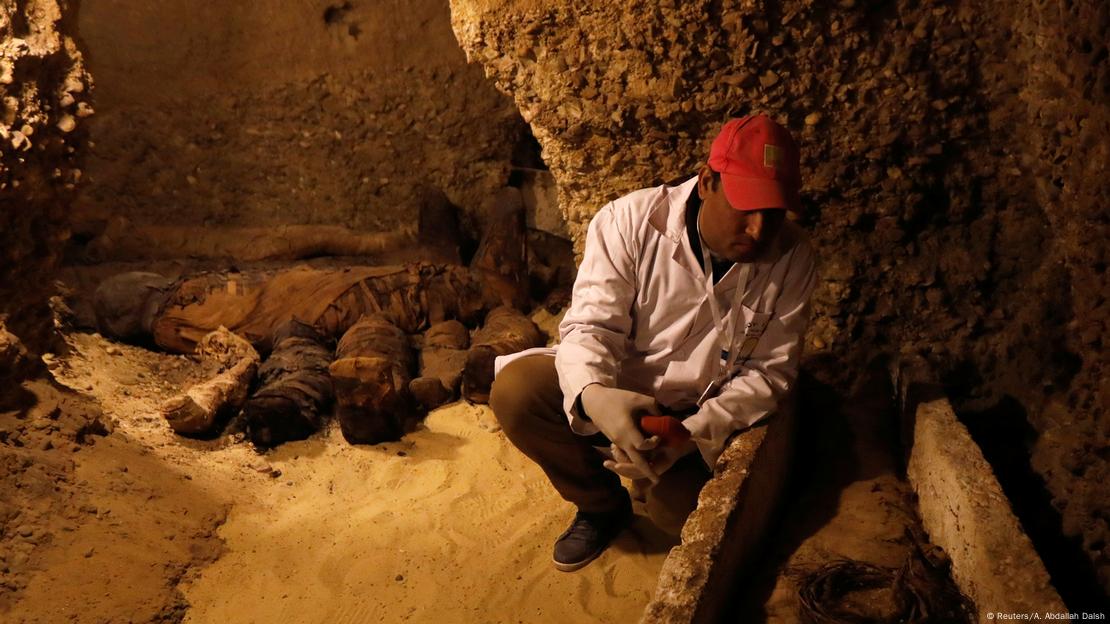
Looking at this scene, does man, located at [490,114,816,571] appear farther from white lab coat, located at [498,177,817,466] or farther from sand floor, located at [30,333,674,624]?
sand floor, located at [30,333,674,624]

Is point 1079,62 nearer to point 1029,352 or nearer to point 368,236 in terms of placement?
point 1029,352

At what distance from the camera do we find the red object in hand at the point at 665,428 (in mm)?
2263

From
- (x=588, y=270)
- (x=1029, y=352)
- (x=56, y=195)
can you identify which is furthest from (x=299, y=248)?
(x=1029, y=352)

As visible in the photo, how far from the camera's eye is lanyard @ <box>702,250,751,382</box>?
94.9 inches

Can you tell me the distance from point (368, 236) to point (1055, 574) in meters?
4.57

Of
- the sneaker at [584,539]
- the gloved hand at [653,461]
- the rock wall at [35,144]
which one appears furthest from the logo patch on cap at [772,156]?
the rock wall at [35,144]

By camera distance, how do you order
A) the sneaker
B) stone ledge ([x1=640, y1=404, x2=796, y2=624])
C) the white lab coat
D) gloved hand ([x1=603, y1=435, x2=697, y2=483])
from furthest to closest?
the sneaker
the white lab coat
gloved hand ([x1=603, y1=435, x2=697, y2=483])
stone ledge ([x1=640, y1=404, x2=796, y2=624])

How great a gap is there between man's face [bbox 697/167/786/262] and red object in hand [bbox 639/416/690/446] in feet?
1.66

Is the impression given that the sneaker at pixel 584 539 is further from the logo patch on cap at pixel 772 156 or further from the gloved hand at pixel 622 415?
the logo patch on cap at pixel 772 156

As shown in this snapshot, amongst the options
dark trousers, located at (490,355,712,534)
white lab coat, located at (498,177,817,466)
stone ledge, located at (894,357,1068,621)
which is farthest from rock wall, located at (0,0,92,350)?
stone ledge, located at (894,357,1068,621)

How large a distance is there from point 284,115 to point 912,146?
444cm

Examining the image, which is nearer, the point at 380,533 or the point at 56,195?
the point at 380,533

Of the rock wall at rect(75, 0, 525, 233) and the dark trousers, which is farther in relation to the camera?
the rock wall at rect(75, 0, 525, 233)

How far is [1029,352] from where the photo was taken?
295cm
